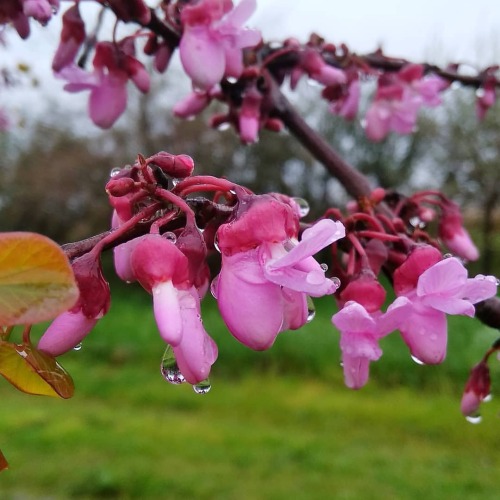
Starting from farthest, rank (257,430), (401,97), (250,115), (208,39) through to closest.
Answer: (257,430) → (401,97) → (250,115) → (208,39)

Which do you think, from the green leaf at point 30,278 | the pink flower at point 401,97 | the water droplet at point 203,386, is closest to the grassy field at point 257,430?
the pink flower at point 401,97

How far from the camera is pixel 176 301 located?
1.15 ft

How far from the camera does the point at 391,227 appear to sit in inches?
20.8

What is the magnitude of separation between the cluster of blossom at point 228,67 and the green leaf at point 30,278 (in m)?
0.32

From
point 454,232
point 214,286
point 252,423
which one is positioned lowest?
point 252,423

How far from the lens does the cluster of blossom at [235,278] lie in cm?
35

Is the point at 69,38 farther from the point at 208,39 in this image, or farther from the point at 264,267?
the point at 264,267

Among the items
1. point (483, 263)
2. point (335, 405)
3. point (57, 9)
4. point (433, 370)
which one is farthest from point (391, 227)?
point (483, 263)

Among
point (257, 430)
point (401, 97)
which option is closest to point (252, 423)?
point (257, 430)

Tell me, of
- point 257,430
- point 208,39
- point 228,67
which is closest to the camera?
point 208,39

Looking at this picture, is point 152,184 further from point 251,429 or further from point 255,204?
point 251,429

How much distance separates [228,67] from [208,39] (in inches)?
4.4

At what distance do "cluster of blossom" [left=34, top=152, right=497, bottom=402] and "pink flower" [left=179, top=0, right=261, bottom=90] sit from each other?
7.3 inches

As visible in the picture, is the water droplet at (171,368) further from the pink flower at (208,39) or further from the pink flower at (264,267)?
the pink flower at (208,39)
